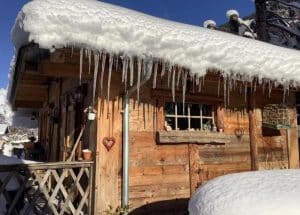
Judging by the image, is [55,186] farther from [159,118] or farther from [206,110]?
[206,110]

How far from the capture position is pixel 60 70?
565 centimetres

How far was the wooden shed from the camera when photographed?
546 cm

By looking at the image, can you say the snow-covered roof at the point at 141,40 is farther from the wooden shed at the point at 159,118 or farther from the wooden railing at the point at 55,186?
the wooden railing at the point at 55,186

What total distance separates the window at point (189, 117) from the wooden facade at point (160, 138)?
149 mm

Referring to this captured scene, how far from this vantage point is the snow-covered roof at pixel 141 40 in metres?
4.33

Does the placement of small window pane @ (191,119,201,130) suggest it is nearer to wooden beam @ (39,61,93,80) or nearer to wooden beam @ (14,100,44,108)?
wooden beam @ (39,61,93,80)

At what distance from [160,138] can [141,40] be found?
1917mm

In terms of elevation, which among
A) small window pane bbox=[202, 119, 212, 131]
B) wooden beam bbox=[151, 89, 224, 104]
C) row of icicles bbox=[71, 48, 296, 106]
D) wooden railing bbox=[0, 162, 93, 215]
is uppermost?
row of icicles bbox=[71, 48, 296, 106]

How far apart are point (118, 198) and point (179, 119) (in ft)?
6.54

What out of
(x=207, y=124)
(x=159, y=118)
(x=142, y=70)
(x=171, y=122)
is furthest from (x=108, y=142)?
(x=207, y=124)

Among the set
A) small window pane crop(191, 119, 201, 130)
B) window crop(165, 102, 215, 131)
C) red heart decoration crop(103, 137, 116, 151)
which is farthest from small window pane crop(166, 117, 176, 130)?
red heart decoration crop(103, 137, 116, 151)

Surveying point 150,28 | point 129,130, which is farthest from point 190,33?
point 129,130

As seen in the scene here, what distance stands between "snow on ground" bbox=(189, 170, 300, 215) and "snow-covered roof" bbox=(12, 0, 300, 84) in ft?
9.02

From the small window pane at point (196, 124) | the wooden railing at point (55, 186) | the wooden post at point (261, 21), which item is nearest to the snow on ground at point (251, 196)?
the wooden railing at point (55, 186)
